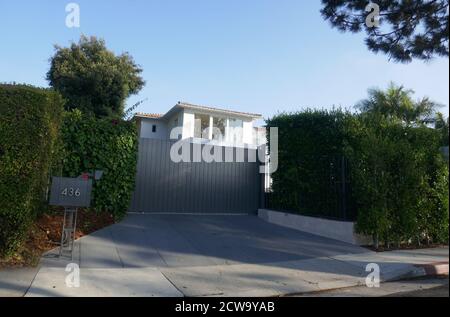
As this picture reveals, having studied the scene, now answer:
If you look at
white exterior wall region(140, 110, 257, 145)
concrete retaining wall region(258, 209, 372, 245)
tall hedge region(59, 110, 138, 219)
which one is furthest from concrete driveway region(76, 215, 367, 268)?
white exterior wall region(140, 110, 257, 145)

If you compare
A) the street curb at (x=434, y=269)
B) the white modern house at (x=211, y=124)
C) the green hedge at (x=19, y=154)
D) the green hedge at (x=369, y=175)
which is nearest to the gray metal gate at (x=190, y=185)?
the green hedge at (x=369, y=175)

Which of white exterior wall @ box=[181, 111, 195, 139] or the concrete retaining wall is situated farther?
white exterior wall @ box=[181, 111, 195, 139]

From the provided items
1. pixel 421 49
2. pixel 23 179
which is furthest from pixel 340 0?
pixel 23 179

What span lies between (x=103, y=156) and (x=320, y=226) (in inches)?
231

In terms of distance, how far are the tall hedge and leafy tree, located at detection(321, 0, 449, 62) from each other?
5.92 metres

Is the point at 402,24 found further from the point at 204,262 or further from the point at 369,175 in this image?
the point at 204,262

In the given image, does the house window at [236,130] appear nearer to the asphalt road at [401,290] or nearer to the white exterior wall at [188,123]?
the white exterior wall at [188,123]

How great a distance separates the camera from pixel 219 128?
89.5 feet

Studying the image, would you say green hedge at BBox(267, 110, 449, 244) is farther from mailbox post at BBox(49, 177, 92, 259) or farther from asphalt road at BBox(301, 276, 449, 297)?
mailbox post at BBox(49, 177, 92, 259)

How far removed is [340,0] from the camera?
29.1 feet

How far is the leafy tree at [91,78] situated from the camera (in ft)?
68.0

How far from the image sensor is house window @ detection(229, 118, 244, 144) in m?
27.0

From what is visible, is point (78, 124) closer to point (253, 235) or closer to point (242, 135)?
point (253, 235)

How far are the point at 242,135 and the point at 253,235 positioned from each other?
17.9 metres
